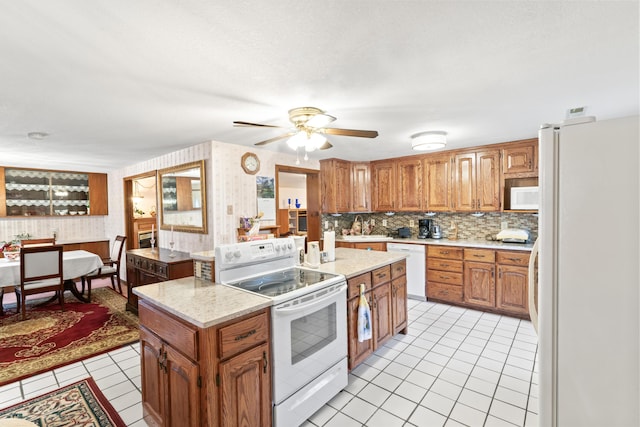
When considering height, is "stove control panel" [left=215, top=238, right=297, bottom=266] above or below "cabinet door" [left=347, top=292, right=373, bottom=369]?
above

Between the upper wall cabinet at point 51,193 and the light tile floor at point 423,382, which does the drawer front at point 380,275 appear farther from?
the upper wall cabinet at point 51,193

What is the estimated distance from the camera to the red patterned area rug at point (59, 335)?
267 cm

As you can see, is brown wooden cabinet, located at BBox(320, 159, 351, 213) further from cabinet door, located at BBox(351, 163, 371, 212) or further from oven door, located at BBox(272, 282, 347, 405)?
oven door, located at BBox(272, 282, 347, 405)

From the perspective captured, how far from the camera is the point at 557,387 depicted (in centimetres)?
101

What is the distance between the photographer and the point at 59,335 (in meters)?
3.23

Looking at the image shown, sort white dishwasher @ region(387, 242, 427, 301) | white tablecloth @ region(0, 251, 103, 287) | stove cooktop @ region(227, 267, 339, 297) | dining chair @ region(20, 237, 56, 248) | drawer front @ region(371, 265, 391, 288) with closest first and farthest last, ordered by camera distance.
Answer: stove cooktop @ region(227, 267, 339, 297), drawer front @ region(371, 265, 391, 288), white tablecloth @ region(0, 251, 103, 287), white dishwasher @ region(387, 242, 427, 301), dining chair @ region(20, 237, 56, 248)

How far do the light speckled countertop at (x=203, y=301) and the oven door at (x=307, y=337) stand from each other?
19 centimetres

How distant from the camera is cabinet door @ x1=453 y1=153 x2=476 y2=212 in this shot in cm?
412

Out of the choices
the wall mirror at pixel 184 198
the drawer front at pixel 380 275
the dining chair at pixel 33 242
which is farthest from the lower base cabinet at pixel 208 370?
the dining chair at pixel 33 242

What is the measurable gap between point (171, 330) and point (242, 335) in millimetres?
404

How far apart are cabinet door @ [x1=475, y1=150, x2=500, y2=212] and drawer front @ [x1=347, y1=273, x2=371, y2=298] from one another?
2.40 metres

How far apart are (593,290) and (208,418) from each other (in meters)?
1.66

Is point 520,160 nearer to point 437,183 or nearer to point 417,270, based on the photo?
point 437,183

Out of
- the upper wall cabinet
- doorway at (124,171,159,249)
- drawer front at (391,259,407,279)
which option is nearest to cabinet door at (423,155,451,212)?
drawer front at (391,259,407,279)
